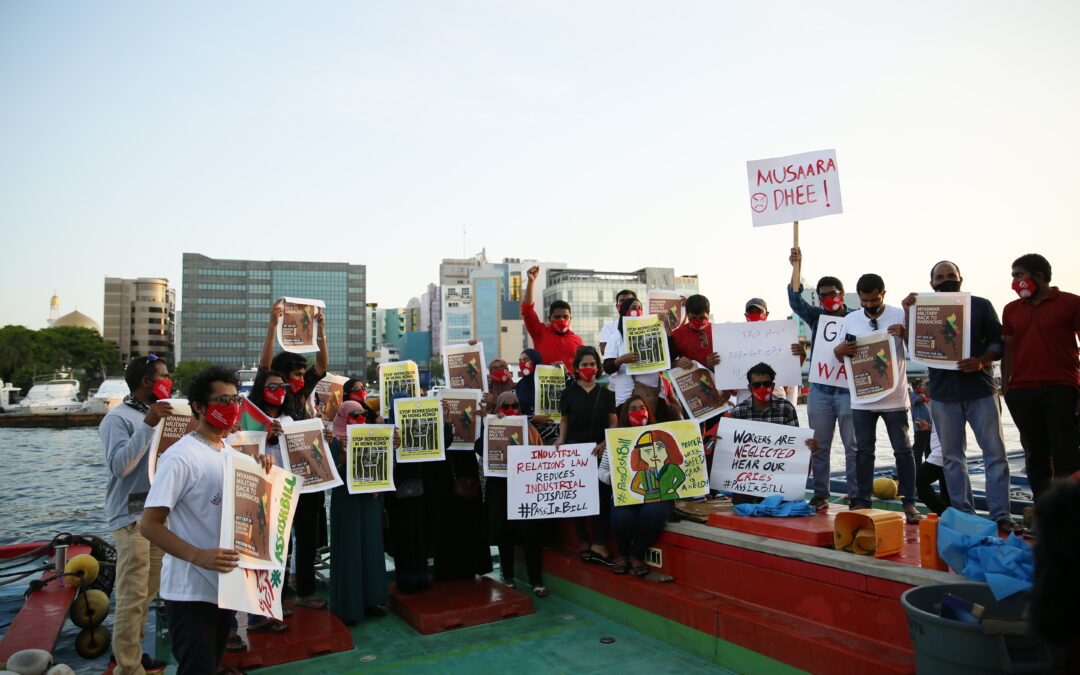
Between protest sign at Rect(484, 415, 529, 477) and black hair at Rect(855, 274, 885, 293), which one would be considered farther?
protest sign at Rect(484, 415, 529, 477)

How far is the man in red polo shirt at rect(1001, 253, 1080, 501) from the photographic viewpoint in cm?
508

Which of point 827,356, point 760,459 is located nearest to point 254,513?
point 760,459

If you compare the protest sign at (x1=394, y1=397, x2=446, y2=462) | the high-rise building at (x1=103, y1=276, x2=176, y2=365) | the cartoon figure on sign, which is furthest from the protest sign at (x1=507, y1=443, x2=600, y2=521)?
the high-rise building at (x1=103, y1=276, x2=176, y2=365)

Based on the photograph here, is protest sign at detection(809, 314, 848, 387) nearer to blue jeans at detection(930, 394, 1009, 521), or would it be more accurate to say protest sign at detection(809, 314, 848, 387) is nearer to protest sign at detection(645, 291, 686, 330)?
blue jeans at detection(930, 394, 1009, 521)

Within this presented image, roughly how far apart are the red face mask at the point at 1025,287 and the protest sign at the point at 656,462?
2760mm

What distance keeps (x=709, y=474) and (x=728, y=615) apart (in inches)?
69.4

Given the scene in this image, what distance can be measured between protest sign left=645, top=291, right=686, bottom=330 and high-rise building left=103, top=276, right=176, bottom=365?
14719 cm

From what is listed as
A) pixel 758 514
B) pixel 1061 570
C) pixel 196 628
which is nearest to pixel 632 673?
pixel 758 514

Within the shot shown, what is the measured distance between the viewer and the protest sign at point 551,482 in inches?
271

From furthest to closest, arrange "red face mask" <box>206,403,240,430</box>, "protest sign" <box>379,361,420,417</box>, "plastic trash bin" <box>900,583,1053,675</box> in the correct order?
1. "protest sign" <box>379,361,420,417</box>
2. "red face mask" <box>206,403,240,430</box>
3. "plastic trash bin" <box>900,583,1053,675</box>

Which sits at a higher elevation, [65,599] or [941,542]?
[941,542]

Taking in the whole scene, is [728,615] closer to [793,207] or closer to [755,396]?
[755,396]

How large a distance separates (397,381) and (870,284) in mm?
4955

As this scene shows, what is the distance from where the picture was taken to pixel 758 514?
5957 millimetres
